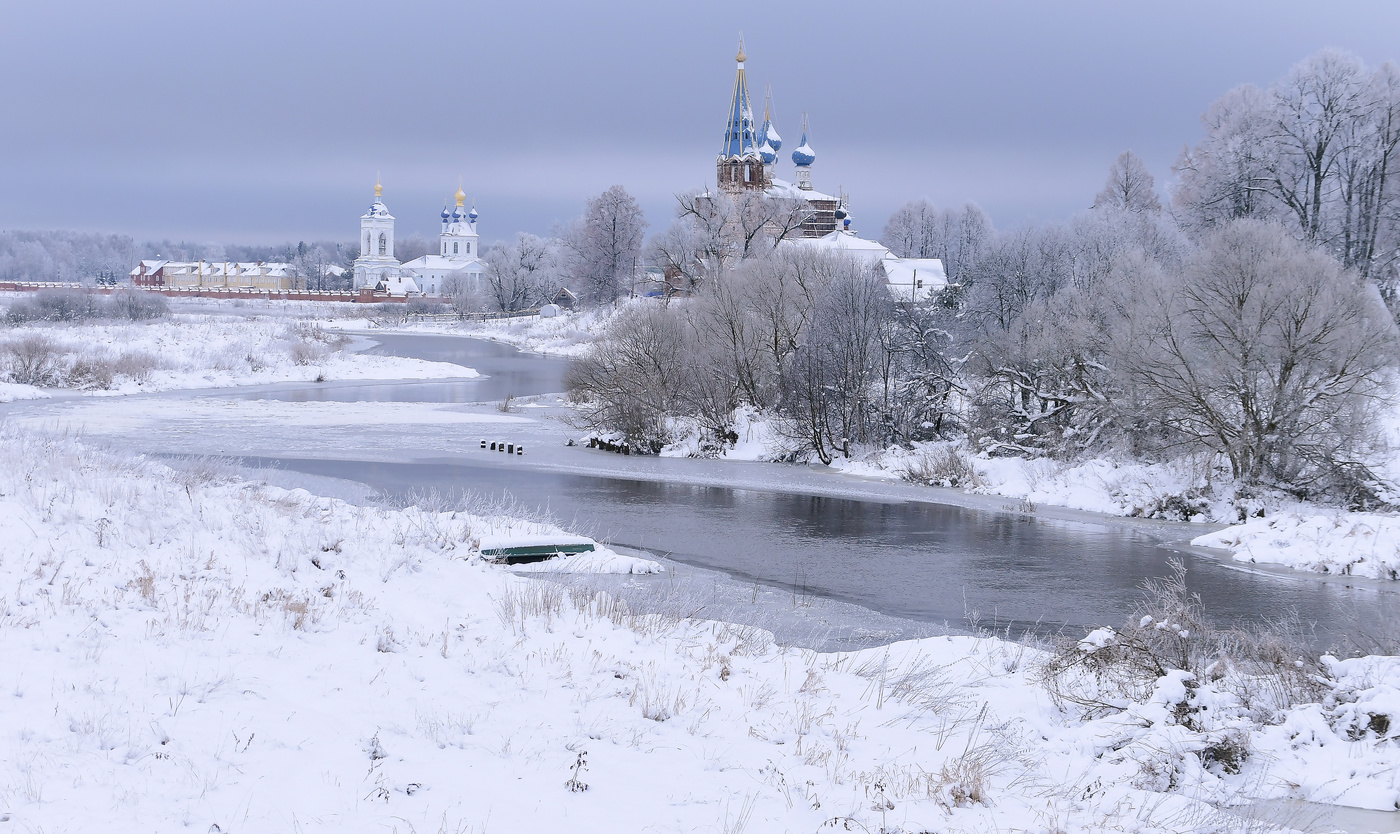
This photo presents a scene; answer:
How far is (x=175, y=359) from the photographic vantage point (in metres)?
A: 44.6

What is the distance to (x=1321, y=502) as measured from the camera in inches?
781

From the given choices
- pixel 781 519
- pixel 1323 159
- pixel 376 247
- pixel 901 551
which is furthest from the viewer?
pixel 376 247

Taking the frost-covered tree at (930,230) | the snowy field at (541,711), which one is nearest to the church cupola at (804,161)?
the frost-covered tree at (930,230)

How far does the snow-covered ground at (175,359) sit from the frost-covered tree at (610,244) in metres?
25.2

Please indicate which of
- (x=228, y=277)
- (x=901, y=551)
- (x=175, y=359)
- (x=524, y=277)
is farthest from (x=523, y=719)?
(x=228, y=277)

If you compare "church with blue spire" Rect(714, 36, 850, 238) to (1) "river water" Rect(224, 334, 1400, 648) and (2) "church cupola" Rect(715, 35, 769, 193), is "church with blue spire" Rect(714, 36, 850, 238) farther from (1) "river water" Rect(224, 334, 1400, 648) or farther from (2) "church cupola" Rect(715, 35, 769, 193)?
(1) "river water" Rect(224, 334, 1400, 648)

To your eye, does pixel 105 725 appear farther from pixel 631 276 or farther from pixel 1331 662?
pixel 631 276

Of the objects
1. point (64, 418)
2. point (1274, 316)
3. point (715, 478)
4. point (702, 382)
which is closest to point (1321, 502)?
point (1274, 316)

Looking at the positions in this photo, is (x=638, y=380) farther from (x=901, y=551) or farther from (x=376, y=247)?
(x=376, y=247)

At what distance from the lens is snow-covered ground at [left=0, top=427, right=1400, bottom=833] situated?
5535 mm

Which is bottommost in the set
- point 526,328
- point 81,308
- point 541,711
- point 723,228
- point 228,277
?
point 541,711

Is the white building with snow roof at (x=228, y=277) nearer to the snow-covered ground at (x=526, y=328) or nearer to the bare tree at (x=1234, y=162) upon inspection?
the snow-covered ground at (x=526, y=328)

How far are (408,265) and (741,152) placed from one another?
297 feet

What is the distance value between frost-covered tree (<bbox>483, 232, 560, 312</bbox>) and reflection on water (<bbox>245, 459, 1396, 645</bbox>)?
78.8 meters
